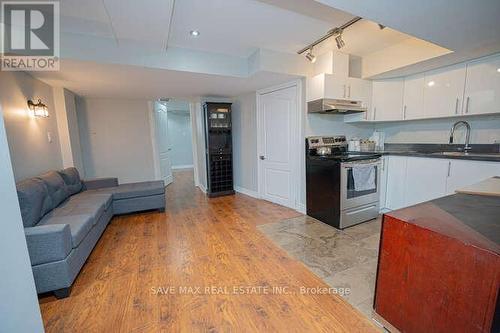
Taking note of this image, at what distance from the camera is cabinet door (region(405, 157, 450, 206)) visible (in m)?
2.64

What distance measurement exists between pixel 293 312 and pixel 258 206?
2391mm

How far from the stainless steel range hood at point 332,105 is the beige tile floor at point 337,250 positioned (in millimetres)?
1669

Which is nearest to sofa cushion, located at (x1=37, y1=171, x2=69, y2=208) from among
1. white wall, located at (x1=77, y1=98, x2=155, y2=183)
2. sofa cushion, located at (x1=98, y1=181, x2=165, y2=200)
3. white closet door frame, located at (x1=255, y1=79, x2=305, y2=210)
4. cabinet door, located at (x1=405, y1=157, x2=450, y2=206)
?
sofa cushion, located at (x1=98, y1=181, x2=165, y2=200)

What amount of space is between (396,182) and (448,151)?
2.76 ft

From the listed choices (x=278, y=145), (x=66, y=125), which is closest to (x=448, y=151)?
(x=278, y=145)

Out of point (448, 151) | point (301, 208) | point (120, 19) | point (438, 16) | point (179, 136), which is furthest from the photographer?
point (179, 136)

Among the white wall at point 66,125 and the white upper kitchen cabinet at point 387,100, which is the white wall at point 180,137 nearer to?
the white wall at point 66,125

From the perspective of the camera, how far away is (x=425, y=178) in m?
2.80

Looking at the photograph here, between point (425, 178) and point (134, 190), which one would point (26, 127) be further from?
point (425, 178)

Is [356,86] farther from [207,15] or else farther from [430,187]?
[207,15]

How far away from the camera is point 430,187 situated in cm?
276

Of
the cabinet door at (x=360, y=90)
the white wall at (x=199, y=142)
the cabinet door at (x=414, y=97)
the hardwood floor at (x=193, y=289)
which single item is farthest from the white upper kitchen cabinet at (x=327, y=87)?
the white wall at (x=199, y=142)

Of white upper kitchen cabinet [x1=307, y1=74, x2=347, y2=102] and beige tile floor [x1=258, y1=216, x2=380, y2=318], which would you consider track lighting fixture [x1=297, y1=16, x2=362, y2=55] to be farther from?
beige tile floor [x1=258, y1=216, x2=380, y2=318]

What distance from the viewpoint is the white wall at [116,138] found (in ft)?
14.5
